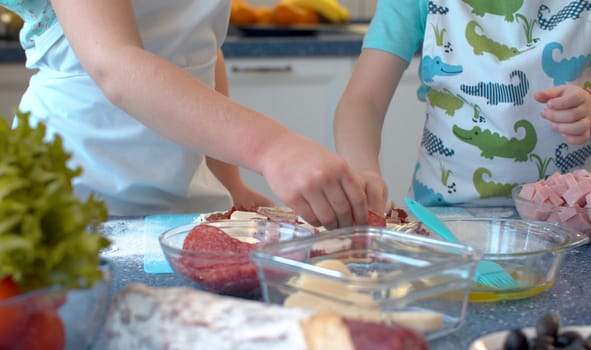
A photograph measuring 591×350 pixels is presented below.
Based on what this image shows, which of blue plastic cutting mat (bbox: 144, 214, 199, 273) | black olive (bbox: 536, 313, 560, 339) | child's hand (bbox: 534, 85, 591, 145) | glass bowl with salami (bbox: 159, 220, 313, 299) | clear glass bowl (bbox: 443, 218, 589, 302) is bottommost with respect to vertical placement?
blue plastic cutting mat (bbox: 144, 214, 199, 273)

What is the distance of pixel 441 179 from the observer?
1384mm

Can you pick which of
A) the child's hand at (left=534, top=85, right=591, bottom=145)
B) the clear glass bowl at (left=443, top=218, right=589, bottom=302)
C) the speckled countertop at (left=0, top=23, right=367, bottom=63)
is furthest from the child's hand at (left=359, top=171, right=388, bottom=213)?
the speckled countertop at (left=0, top=23, right=367, bottom=63)

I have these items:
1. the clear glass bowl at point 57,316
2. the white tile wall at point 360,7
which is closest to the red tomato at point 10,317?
the clear glass bowl at point 57,316

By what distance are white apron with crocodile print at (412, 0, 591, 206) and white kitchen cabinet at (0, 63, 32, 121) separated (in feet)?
4.42

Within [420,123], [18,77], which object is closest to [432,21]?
[420,123]

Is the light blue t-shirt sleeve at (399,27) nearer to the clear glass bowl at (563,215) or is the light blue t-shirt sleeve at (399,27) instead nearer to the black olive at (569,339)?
the clear glass bowl at (563,215)

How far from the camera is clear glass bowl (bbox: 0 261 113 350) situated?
53cm

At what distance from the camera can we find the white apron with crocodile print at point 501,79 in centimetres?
130

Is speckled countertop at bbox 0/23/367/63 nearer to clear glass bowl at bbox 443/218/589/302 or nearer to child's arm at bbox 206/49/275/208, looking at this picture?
child's arm at bbox 206/49/275/208

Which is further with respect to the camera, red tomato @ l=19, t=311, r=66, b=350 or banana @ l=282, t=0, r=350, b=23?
banana @ l=282, t=0, r=350, b=23

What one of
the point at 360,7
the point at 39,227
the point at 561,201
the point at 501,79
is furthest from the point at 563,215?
the point at 360,7

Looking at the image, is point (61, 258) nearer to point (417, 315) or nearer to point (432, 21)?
point (417, 315)

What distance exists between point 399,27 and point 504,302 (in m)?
0.71

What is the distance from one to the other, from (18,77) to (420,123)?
1.15 metres
